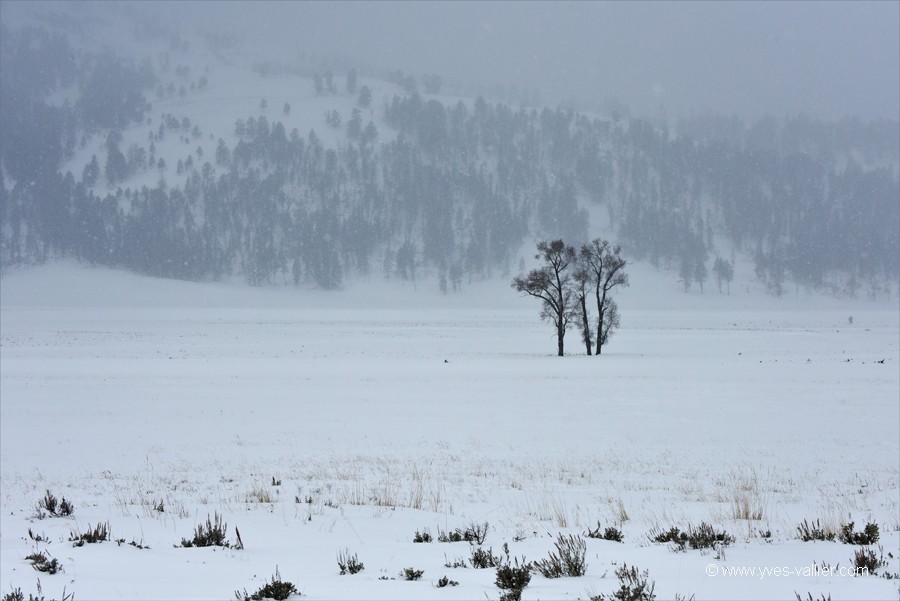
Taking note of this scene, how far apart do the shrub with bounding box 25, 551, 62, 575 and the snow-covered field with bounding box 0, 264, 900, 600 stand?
4.0 inches

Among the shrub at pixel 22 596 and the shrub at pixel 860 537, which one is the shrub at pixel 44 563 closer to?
the shrub at pixel 22 596

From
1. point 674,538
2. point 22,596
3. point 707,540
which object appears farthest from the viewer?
point 674,538

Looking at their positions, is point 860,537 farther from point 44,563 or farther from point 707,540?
point 44,563

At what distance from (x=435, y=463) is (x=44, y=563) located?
10048mm

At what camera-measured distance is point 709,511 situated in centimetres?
930

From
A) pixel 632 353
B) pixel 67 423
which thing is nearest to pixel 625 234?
pixel 632 353

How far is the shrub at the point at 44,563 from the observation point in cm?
539

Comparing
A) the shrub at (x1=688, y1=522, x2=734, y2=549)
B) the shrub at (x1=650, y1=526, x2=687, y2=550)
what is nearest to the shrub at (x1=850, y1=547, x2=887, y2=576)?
the shrub at (x1=688, y1=522, x2=734, y2=549)

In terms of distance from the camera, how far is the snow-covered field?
18.2 ft

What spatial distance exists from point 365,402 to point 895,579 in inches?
861

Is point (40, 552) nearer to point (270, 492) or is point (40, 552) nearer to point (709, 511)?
Result: point (270, 492)

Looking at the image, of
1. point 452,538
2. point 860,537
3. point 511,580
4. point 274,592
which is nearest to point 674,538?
point 860,537

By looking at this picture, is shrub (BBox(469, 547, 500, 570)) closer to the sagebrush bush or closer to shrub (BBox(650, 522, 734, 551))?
the sagebrush bush

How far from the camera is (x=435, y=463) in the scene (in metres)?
14.8
